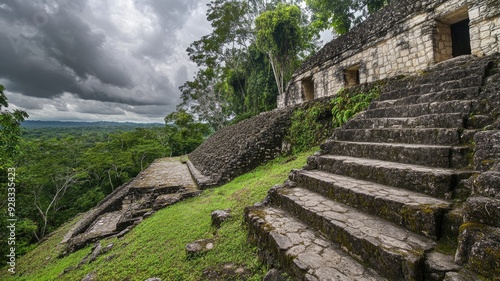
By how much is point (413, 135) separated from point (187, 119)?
29192 millimetres

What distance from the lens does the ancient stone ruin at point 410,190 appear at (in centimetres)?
150

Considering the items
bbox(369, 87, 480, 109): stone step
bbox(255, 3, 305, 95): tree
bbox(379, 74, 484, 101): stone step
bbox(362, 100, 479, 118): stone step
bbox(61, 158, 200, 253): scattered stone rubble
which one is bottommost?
bbox(61, 158, 200, 253): scattered stone rubble

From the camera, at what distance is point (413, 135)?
9.86 feet

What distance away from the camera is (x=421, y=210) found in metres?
1.78

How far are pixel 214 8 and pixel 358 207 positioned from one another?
20461 mm

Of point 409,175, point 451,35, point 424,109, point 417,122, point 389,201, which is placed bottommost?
point 389,201

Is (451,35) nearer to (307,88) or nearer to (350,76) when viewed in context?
(350,76)

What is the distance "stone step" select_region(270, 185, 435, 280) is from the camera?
1546mm

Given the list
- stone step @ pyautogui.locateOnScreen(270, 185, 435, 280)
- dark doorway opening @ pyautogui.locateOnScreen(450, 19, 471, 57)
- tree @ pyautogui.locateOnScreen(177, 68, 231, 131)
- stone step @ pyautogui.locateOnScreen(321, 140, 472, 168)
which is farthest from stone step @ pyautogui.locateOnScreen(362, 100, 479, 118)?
tree @ pyautogui.locateOnScreen(177, 68, 231, 131)

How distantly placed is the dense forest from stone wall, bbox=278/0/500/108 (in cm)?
585

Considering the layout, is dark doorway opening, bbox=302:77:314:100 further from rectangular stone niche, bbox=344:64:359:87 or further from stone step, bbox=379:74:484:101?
stone step, bbox=379:74:484:101

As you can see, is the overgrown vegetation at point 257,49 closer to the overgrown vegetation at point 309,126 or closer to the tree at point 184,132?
the tree at point 184,132

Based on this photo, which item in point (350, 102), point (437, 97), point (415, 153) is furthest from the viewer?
point (350, 102)

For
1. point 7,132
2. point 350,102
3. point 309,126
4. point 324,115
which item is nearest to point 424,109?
point 350,102
